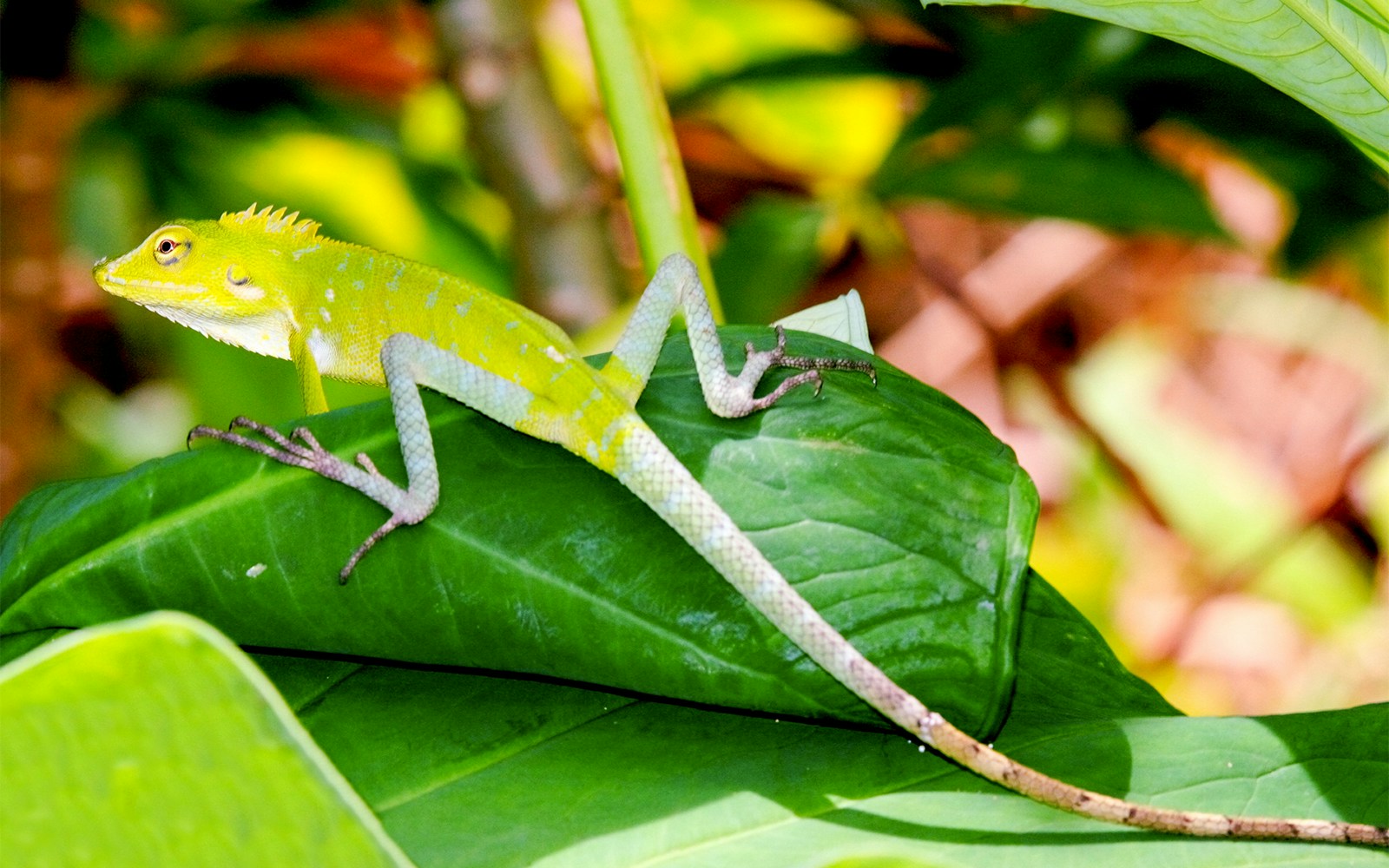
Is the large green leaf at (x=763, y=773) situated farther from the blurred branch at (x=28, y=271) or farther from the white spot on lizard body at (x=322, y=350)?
the blurred branch at (x=28, y=271)

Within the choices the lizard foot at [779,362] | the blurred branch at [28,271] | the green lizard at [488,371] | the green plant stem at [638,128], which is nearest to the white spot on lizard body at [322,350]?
the green lizard at [488,371]

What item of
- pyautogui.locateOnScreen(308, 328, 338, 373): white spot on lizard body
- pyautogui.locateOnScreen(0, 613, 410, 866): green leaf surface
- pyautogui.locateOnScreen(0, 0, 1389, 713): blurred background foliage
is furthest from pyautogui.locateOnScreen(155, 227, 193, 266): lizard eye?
pyautogui.locateOnScreen(0, 613, 410, 866): green leaf surface

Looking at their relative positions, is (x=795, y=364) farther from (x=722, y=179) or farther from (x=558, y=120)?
(x=722, y=179)

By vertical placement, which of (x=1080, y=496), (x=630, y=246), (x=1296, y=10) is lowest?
(x=1080, y=496)

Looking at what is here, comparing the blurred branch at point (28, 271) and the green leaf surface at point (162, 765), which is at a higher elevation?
the green leaf surface at point (162, 765)

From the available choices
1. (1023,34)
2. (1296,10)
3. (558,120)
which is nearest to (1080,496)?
(1023,34)
